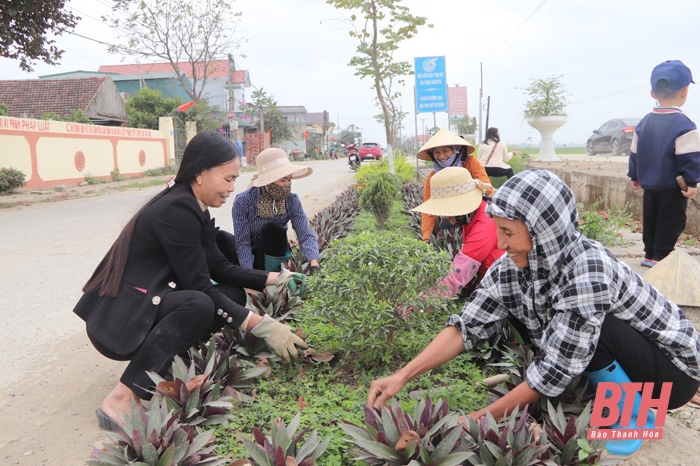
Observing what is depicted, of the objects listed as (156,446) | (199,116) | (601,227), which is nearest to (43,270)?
(156,446)

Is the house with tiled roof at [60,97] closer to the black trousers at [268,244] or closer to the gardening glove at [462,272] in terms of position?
the black trousers at [268,244]

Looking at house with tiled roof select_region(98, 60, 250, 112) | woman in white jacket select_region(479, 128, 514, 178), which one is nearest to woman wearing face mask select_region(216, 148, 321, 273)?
woman in white jacket select_region(479, 128, 514, 178)

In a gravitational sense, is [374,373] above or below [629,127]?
below

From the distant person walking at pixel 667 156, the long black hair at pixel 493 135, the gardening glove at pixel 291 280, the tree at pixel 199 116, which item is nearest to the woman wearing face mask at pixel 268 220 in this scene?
the gardening glove at pixel 291 280

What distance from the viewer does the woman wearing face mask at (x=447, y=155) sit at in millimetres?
4523

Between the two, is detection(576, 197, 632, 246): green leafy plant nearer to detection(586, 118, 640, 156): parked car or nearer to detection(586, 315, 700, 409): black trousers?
detection(586, 315, 700, 409): black trousers

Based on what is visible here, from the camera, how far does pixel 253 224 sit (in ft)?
13.2

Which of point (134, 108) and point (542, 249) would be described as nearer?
point (542, 249)

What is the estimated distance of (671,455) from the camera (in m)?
2.05

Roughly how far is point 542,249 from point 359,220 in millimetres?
5749

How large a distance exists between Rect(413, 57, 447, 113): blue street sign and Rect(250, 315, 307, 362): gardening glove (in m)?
11.9

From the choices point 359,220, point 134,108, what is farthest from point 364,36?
point 134,108

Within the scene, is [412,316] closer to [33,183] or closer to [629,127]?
[33,183]

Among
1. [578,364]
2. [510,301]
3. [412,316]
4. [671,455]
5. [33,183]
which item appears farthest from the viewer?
[33,183]
